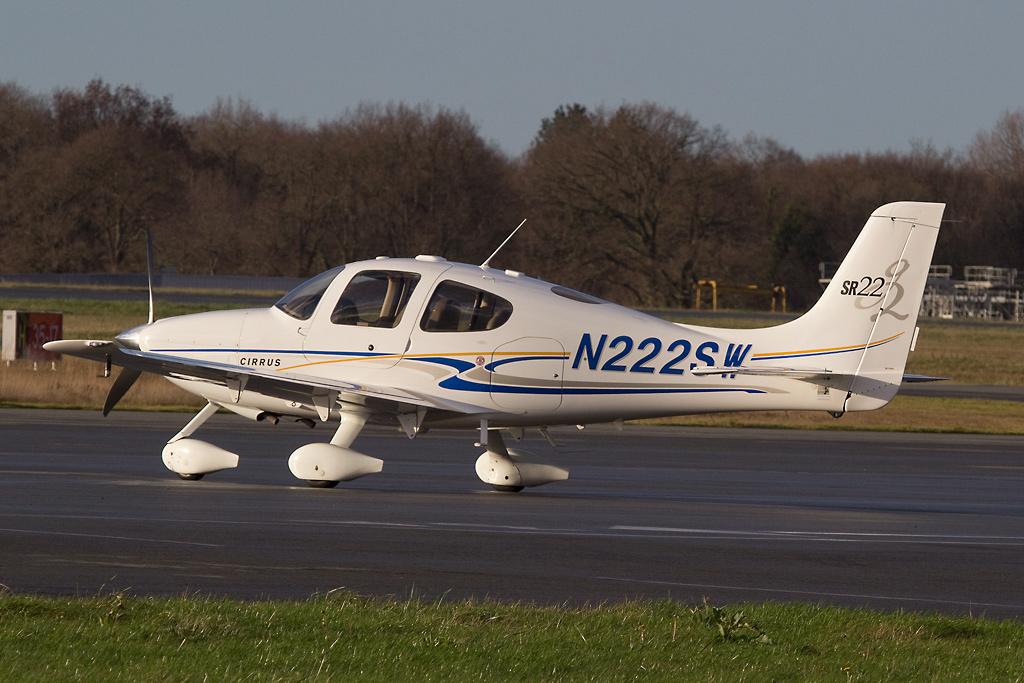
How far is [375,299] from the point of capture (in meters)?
12.6

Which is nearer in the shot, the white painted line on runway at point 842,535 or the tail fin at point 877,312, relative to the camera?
the white painted line on runway at point 842,535

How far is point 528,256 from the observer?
7206 centimetres

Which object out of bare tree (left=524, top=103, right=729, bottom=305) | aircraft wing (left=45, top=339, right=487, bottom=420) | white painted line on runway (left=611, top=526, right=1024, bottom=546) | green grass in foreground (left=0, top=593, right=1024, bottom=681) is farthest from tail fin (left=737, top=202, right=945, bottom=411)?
bare tree (left=524, top=103, right=729, bottom=305)

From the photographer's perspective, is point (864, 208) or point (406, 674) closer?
point (406, 674)

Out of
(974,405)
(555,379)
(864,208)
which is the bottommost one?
(974,405)

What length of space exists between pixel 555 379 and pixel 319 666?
21.9ft

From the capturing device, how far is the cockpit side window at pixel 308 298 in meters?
12.8

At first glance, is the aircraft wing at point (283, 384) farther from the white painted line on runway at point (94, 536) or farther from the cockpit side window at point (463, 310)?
the white painted line on runway at point (94, 536)

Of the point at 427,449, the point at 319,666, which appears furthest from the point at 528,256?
the point at 319,666

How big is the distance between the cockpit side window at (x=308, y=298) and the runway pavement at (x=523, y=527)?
190cm

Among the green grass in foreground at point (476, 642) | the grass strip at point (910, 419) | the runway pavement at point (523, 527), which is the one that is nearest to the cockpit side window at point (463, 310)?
the runway pavement at point (523, 527)

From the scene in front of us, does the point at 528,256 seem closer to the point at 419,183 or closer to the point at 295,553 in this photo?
the point at 419,183

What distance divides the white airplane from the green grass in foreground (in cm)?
483

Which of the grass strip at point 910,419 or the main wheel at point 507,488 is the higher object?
the main wheel at point 507,488
